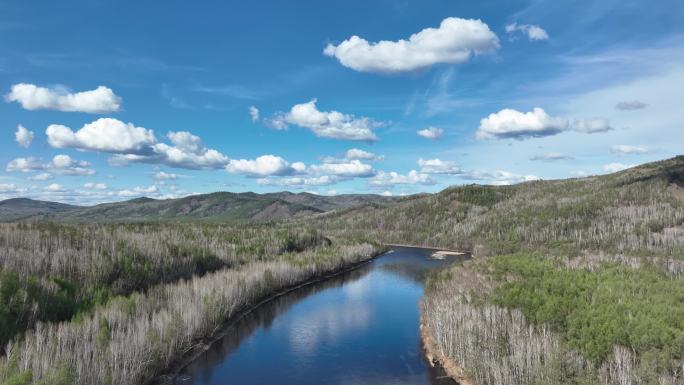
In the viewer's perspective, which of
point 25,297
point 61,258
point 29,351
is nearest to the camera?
point 29,351

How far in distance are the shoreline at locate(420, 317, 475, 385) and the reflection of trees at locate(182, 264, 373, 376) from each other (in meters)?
14.1

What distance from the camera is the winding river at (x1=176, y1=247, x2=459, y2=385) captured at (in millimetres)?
28188

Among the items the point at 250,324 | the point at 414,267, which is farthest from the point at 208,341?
the point at 414,267

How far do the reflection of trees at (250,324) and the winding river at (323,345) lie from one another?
0.23ft

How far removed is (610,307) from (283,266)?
4273cm

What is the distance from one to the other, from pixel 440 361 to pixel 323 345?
9.35 m

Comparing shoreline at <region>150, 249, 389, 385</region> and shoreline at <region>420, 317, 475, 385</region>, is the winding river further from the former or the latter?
shoreline at <region>420, 317, 475, 385</region>

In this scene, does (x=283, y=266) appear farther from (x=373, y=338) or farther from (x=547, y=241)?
(x=547, y=241)

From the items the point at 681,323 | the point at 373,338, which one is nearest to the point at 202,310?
the point at 373,338

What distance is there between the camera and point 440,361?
3012cm

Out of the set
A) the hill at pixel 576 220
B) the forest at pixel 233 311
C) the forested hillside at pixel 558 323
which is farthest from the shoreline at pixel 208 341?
the hill at pixel 576 220

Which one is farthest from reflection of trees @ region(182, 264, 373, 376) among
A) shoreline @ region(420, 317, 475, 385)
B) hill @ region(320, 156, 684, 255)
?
hill @ region(320, 156, 684, 255)

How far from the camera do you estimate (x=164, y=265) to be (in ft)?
157

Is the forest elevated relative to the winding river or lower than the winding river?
elevated
